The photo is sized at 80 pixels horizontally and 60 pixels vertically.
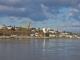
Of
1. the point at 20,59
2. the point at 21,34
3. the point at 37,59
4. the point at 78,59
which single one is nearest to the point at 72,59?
the point at 78,59

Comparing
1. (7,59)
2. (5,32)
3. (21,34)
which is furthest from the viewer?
(21,34)

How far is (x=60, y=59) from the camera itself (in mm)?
20531

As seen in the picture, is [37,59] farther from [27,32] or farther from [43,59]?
[27,32]

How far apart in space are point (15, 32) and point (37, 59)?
104m

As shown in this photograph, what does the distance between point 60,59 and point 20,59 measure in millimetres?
4187

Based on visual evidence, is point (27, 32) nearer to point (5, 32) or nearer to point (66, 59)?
point (5, 32)

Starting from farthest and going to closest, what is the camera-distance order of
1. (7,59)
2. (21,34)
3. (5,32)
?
(21,34), (5,32), (7,59)

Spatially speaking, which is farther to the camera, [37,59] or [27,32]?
[27,32]

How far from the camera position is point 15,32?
123 meters

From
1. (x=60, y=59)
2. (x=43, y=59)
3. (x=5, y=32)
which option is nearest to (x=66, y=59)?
(x=60, y=59)

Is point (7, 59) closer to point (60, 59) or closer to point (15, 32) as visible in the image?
point (60, 59)

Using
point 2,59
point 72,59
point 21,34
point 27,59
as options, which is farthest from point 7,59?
point 21,34

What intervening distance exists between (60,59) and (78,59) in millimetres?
2008

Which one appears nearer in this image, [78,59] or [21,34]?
[78,59]
